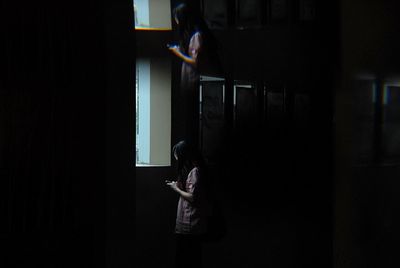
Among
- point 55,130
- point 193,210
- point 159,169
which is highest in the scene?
point 55,130

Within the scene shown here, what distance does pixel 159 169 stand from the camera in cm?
121

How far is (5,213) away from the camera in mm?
1246

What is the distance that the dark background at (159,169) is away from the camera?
1.20 meters

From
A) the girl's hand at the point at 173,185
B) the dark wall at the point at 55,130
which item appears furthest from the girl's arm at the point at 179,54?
the girl's hand at the point at 173,185

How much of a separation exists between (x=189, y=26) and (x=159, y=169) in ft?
1.35

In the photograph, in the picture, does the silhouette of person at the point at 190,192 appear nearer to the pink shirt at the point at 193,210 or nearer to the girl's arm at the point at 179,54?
the pink shirt at the point at 193,210

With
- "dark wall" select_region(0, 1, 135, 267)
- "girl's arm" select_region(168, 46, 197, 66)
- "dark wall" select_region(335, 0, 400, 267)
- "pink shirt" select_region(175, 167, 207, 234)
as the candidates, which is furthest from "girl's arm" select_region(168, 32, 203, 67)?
"dark wall" select_region(335, 0, 400, 267)

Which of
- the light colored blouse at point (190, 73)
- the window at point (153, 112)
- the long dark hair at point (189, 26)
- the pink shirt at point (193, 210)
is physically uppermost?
the long dark hair at point (189, 26)

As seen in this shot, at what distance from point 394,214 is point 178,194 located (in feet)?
2.09

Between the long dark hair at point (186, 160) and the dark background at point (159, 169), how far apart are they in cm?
4

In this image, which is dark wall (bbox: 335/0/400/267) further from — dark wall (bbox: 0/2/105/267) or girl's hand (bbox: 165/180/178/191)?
dark wall (bbox: 0/2/105/267)

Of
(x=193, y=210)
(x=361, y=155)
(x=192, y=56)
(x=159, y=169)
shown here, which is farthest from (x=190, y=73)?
(x=361, y=155)

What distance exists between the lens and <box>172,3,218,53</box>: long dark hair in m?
1.19

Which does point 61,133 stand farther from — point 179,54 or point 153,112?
point 179,54
